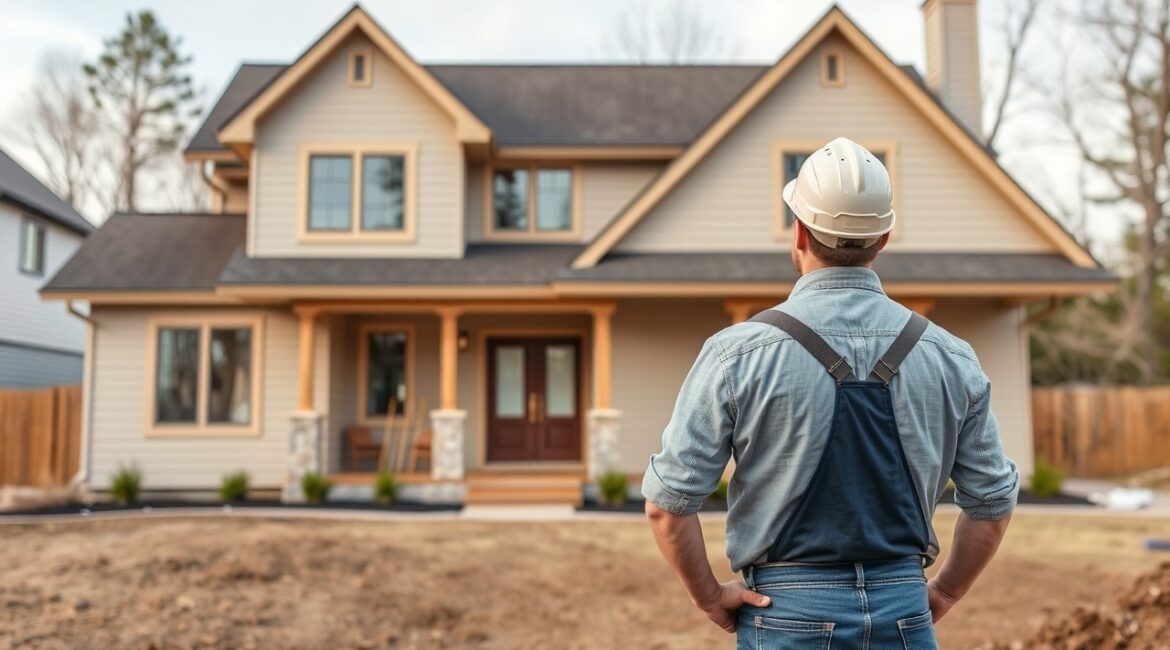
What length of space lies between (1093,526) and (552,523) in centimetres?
A: 614

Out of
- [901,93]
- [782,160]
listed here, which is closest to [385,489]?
[782,160]

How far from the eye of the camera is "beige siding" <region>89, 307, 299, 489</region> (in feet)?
42.4

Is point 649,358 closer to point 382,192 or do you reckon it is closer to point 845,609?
point 382,192

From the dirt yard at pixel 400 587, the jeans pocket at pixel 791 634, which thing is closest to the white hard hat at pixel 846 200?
the jeans pocket at pixel 791 634

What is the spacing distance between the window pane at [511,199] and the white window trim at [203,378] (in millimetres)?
3970

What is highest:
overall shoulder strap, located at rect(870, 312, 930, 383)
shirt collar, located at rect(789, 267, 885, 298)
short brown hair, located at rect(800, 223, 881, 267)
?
short brown hair, located at rect(800, 223, 881, 267)

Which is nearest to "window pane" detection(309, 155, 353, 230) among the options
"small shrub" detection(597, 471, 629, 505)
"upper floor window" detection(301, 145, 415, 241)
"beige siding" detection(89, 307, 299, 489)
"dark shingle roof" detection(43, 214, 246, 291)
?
"upper floor window" detection(301, 145, 415, 241)

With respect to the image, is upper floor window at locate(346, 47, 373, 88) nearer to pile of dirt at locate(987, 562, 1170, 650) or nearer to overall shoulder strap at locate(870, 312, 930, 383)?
pile of dirt at locate(987, 562, 1170, 650)

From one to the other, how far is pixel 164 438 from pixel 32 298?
Result: 8.06 m

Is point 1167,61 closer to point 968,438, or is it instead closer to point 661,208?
point 661,208

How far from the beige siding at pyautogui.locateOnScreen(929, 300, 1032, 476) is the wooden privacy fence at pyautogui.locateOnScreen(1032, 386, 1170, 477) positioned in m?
3.01

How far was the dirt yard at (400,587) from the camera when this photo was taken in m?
5.71

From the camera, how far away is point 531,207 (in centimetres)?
1422

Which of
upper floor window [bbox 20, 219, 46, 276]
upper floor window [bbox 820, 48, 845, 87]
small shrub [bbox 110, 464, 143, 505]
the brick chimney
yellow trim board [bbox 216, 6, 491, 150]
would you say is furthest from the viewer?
upper floor window [bbox 20, 219, 46, 276]
